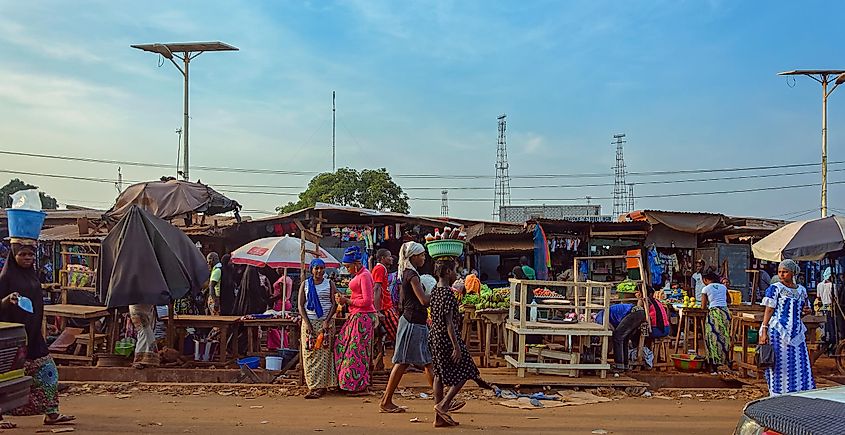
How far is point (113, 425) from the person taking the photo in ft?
24.1

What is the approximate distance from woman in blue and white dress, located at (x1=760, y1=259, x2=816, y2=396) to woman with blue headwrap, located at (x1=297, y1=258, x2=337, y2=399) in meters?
4.89

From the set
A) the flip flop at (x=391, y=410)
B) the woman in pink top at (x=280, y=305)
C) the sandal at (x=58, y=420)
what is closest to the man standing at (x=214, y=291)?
the woman in pink top at (x=280, y=305)

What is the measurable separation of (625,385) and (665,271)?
28.3ft

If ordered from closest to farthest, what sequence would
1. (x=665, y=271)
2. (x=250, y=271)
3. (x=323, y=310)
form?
(x=323, y=310) < (x=250, y=271) < (x=665, y=271)

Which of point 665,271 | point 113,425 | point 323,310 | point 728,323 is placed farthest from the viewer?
point 665,271

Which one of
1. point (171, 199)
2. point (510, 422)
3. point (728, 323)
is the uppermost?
point (171, 199)

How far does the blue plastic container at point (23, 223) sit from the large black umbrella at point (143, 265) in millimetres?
2725

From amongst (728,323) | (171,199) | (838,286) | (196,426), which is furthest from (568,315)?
(171,199)

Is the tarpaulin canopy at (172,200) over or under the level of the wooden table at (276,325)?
over

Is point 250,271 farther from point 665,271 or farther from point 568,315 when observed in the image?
point 665,271

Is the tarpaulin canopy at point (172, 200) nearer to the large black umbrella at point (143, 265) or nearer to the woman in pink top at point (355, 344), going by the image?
the large black umbrella at point (143, 265)

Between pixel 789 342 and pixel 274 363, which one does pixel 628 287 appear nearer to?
pixel 789 342

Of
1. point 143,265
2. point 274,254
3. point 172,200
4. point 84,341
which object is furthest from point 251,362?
point 172,200

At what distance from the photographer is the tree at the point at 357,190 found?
1208 inches
